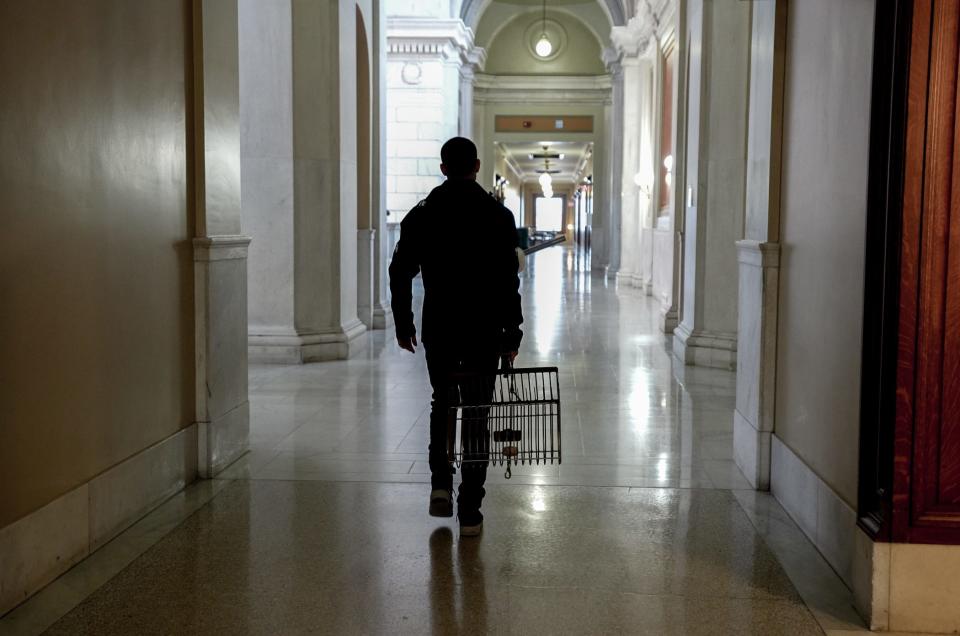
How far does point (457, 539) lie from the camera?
4152mm

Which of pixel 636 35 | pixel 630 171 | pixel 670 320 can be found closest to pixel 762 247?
pixel 670 320

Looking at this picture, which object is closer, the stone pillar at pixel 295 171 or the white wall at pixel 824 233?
the white wall at pixel 824 233

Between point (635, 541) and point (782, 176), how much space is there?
5.91 feet

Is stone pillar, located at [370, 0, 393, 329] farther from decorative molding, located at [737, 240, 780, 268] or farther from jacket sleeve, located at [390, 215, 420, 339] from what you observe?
jacket sleeve, located at [390, 215, 420, 339]

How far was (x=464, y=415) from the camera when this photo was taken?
13.1ft

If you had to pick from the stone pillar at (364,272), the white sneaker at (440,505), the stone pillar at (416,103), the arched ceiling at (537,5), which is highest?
the arched ceiling at (537,5)

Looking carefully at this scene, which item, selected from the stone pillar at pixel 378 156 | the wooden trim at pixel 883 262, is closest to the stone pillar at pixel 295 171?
the stone pillar at pixel 378 156

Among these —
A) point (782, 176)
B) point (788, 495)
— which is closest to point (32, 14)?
point (782, 176)

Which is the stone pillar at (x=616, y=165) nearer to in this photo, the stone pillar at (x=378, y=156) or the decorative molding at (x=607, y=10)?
the decorative molding at (x=607, y=10)

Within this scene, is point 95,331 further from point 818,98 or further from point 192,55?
point 818,98

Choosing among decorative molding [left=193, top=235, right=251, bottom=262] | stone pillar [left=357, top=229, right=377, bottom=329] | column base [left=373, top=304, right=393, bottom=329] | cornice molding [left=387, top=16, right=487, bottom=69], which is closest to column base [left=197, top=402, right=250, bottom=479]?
decorative molding [left=193, top=235, right=251, bottom=262]

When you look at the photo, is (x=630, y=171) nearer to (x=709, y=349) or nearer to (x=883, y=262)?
(x=709, y=349)

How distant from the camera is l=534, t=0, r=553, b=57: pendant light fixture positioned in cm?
2617

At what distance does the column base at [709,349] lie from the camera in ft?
28.8
